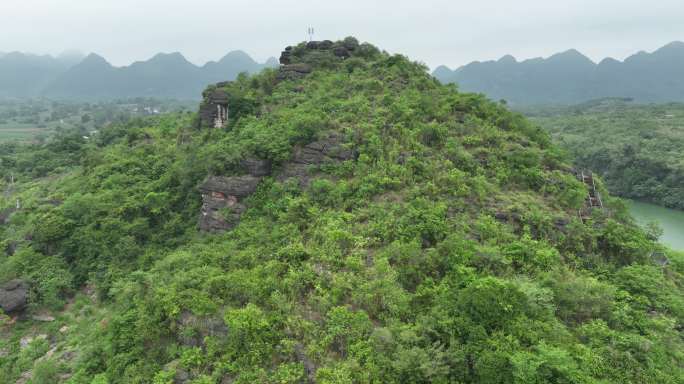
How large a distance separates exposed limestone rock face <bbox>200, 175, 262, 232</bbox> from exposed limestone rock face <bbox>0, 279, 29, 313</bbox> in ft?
25.1

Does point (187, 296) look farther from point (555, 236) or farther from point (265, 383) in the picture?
point (555, 236)

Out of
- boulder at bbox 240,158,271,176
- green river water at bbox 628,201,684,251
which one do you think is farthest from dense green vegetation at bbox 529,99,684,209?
boulder at bbox 240,158,271,176

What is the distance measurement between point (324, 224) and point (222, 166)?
6.26 metres

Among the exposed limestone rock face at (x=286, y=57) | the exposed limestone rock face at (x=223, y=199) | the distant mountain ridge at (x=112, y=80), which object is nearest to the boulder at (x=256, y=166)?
the exposed limestone rock face at (x=223, y=199)

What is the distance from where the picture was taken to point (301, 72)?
22672mm

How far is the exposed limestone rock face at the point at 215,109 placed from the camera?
21078 millimetres

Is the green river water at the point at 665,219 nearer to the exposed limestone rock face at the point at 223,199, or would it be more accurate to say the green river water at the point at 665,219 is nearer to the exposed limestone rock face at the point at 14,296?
the exposed limestone rock face at the point at 223,199

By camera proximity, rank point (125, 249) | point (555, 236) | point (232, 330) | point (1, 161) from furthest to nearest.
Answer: point (1, 161) → point (125, 249) → point (555, 236) → point (232, 330)

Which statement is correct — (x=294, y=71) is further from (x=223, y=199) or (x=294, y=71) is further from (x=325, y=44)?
(x=223, y=199)

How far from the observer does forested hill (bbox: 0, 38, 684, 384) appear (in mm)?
7551

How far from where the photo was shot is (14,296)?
14.2 m

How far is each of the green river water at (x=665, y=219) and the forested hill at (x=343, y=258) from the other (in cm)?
1947

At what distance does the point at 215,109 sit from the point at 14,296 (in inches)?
513

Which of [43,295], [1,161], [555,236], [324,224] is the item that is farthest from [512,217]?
[1,161]
